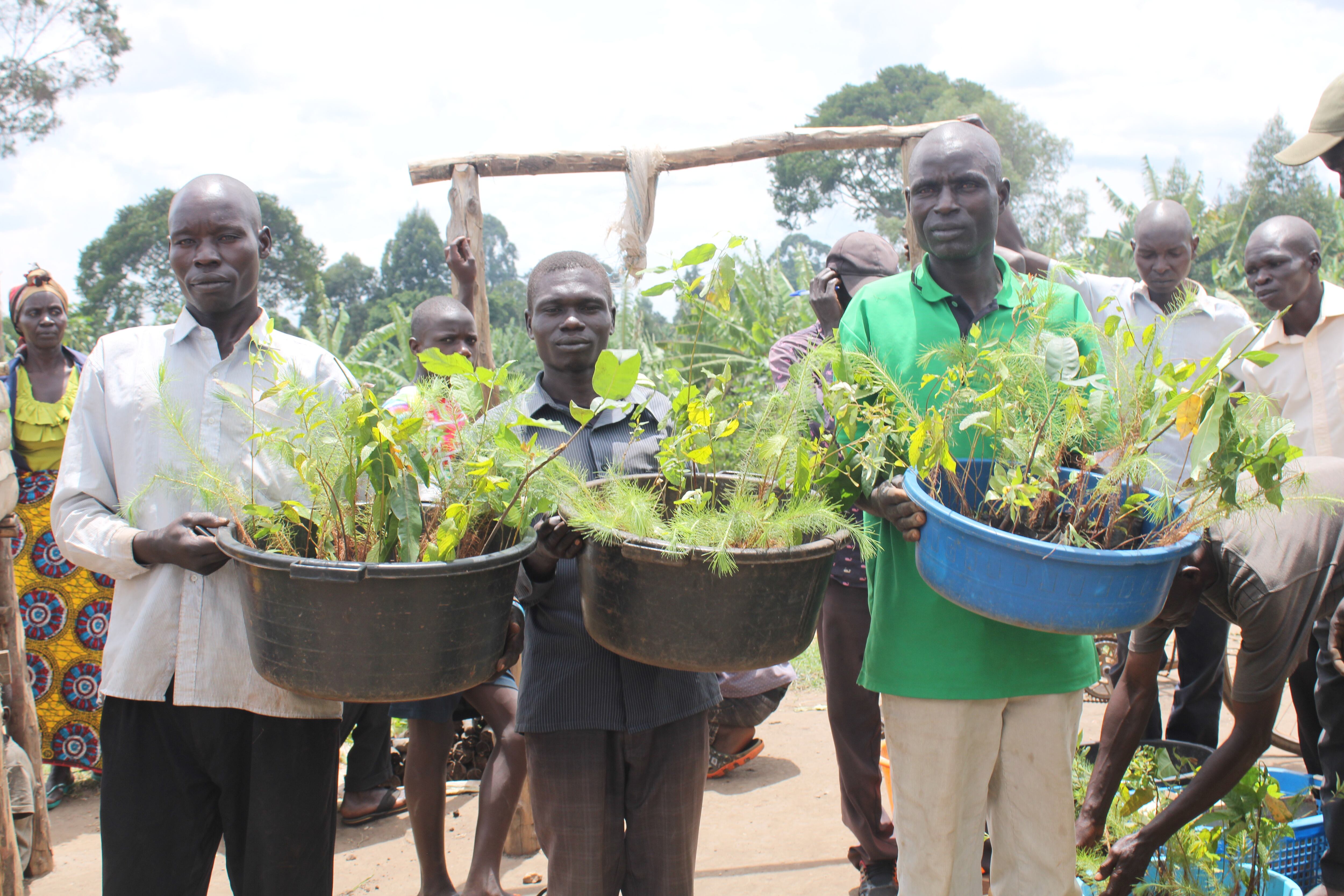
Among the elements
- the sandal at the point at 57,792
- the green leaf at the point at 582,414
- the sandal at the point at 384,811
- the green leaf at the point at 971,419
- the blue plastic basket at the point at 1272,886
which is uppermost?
the green leaf at the point at 971,419

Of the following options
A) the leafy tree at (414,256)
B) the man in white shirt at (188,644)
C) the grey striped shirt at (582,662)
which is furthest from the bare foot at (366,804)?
the leafy tree at (414,256)

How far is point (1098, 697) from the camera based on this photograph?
17.4 ft

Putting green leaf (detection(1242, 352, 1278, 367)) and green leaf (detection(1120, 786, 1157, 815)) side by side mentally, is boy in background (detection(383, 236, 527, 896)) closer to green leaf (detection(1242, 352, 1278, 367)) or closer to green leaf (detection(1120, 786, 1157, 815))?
green leaf (detection(1120, 786, 1157, 815))

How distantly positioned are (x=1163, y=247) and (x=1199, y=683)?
1.87m

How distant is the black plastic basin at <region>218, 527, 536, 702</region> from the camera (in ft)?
5.40

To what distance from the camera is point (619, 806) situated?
2.22m

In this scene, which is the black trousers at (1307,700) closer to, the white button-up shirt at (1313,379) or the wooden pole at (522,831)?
the white button-up shirt at (1313,379)

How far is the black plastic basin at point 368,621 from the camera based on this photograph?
1645 millimetres

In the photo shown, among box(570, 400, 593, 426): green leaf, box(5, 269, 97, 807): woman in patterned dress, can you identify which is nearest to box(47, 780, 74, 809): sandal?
box(5, 269, 97, 807): woman in patterned dress

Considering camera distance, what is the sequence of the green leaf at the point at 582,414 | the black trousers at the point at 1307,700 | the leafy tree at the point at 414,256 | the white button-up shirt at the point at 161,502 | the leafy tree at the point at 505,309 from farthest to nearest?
the leafy tree at the point at 414,256 → the leafy tree at the point at 505,309 → the black trousers at the point at 1307,700 → the white button-up shirt at the point at 161,502 → the green leaf at the point at 582,414

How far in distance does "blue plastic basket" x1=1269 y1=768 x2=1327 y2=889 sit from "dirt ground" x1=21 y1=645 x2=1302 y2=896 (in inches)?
50.6

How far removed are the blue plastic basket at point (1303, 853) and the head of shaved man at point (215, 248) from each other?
3.09 meters

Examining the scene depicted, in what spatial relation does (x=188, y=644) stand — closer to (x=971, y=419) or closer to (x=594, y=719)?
(x=594, y=719)

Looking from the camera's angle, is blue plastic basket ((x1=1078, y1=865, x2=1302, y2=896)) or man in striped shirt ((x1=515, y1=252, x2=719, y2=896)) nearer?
man in striped shirt ((x1=515, y1=252, x2=719, y2=896))
